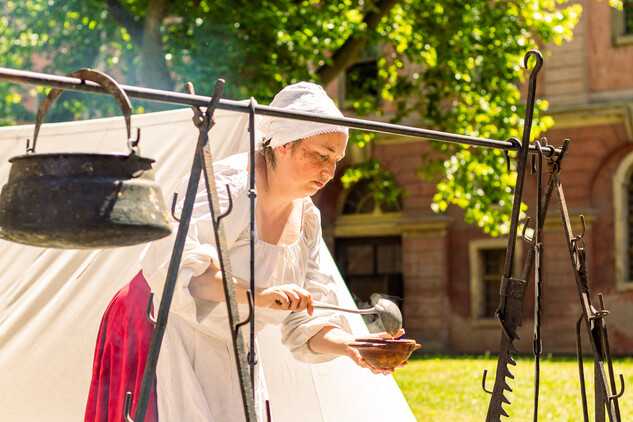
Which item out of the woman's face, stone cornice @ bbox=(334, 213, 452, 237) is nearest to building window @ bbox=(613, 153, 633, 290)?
stone cornice @ bbox=(334, 213, 452, 237)

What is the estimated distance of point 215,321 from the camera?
2545 mm

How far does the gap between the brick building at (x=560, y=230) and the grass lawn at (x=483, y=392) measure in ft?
12.6

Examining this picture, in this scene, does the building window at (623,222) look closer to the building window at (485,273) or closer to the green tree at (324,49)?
the building window at (485,273)

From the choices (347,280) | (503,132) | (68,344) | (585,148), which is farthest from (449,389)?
(347,280)

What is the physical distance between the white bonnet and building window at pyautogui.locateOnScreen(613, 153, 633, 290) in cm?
1294

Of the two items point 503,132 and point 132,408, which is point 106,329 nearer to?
point 132,408

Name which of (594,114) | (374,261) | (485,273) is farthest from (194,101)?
(374,261)

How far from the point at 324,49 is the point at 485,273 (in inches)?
264

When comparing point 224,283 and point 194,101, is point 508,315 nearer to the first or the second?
point 224,283

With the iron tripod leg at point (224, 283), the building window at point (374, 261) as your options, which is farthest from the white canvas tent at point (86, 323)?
the building window at point (374, 261)

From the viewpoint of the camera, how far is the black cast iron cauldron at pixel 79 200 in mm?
1764

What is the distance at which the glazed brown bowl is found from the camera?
8.44 ft

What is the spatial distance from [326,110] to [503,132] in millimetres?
8521

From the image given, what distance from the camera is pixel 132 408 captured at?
2.70 meters
